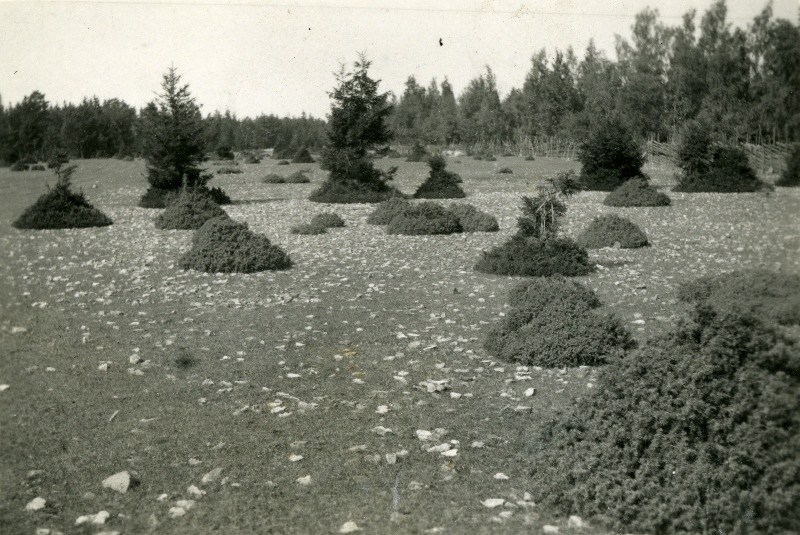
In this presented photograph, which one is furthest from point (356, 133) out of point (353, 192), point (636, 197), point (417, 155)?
point (417, 155)

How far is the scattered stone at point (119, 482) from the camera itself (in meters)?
5.17

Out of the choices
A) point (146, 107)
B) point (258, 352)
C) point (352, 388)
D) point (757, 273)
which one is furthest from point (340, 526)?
point (146, 107)

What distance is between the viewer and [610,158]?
32750mm

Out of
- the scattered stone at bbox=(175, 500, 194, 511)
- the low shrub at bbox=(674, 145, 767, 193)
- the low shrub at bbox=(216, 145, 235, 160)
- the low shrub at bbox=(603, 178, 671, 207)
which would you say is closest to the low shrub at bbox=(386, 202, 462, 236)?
the low shrub at bbox=(603, 178, 671, 207)

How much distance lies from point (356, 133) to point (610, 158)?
11.3m

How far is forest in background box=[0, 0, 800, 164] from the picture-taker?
38562 millimetres

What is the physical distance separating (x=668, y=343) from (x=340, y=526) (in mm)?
2485

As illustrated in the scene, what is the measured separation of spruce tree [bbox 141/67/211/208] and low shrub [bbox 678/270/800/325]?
2001cm

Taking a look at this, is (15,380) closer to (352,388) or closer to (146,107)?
(352,388)

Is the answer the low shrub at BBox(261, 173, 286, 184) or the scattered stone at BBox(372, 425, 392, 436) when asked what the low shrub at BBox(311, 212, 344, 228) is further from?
the low shrub at BBox(261, 173, 286, 184)

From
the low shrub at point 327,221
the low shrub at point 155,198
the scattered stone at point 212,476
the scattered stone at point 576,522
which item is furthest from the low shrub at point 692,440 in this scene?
the low shrub at point 155,198

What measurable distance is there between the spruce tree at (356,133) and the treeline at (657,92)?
12117mm

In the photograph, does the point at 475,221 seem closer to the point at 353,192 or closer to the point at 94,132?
the point at 353,192

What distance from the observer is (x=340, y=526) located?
4664 millimetres
